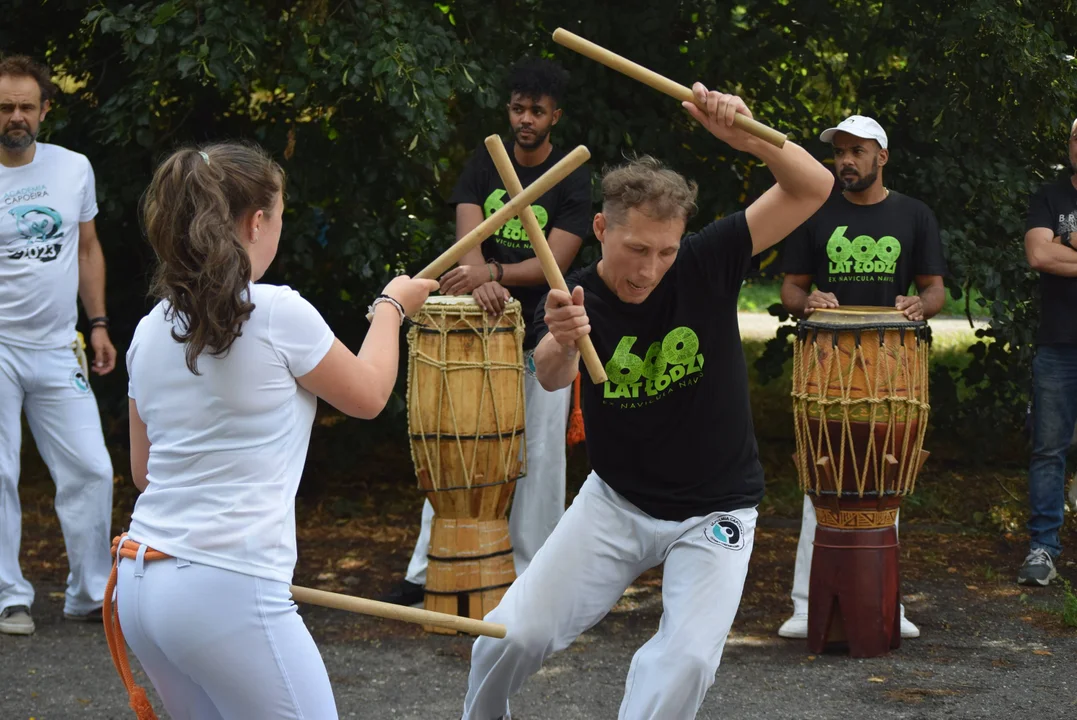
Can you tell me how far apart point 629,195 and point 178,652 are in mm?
1653

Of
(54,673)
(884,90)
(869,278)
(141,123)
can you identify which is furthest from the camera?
(884,90)

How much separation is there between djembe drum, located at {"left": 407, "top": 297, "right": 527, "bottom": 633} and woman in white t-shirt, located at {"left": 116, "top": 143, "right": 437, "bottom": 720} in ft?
8.85

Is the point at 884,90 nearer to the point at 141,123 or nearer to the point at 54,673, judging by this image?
the point at 141,123

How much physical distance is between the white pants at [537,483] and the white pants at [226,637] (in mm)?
3095

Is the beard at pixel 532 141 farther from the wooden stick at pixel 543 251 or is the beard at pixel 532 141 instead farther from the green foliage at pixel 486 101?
the wooden stick at pixel 543 251

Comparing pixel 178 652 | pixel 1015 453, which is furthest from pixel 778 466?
pixel 178 652

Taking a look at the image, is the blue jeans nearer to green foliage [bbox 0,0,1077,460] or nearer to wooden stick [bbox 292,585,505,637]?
green foliage [bbox 0,0,1077,460]

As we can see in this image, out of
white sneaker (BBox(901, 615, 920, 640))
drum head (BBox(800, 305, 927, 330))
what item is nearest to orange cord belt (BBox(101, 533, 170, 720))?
drum head (BBox(800, 305, 927, 330))

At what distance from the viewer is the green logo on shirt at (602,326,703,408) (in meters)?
3.62

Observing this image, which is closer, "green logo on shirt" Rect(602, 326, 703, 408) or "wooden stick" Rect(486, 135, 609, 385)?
"wooden stick" Rect(486, 135, 609, 385)

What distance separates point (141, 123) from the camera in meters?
6.17

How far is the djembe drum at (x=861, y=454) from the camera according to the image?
5082 millimetres

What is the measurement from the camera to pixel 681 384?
12.0 feet

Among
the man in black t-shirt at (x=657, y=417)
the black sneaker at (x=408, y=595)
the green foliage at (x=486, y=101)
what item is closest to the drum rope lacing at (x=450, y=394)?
the black sneaker at (x=408, y=595)
